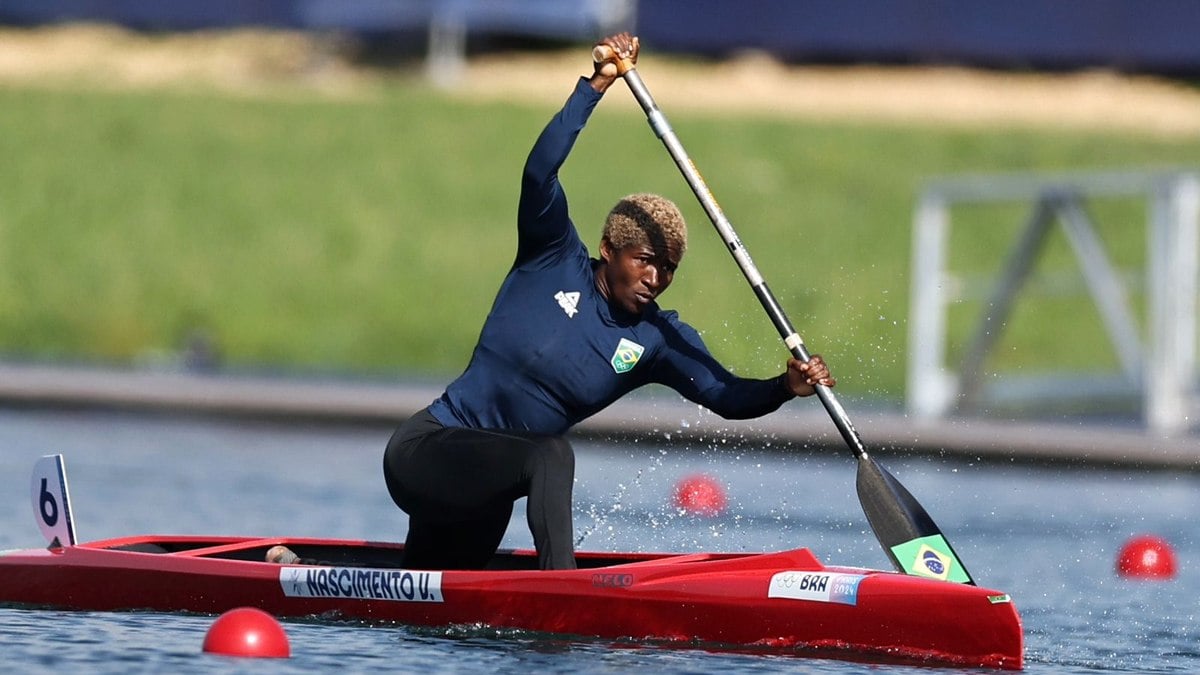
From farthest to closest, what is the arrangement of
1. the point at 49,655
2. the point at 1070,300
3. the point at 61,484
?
1. the point at 1070,300
2. the point at 61,484
3. the point at 49,655

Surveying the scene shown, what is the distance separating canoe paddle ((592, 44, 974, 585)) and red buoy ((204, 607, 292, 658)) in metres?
2.38

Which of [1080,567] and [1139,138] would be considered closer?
[1080,567]

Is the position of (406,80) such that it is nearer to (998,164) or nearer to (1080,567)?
(998,164)

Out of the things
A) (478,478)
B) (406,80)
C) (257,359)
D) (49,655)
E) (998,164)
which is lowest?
(49,655)

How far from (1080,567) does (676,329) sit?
180 inches

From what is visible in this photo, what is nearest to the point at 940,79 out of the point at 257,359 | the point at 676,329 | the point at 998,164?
the point at 998,164

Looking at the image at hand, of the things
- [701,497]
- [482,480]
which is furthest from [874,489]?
[701,497]

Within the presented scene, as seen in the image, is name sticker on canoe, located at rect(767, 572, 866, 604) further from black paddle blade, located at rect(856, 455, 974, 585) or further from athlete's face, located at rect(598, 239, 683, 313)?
athlete's face, located at rect(598, 239, 683, 313)

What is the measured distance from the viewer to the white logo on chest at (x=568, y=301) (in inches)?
336

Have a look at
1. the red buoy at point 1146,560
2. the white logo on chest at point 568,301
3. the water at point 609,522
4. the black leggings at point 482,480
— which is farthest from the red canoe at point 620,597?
the red buoy at point 1146,560

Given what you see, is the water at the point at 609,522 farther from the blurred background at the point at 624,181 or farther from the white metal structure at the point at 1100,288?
the blurred background at the point at 624,181

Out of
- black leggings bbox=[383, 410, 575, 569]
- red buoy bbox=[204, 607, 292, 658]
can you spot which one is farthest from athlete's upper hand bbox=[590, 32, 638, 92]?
red buoy bbox=[204, 607, 292, 658]

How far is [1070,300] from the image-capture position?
28469mm

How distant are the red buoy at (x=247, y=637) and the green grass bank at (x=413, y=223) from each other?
13.8 meters
